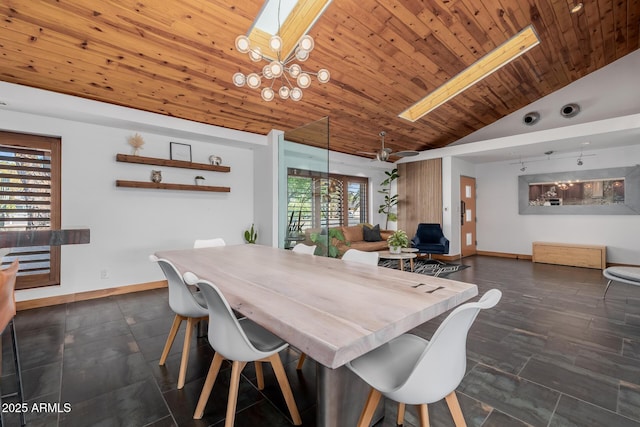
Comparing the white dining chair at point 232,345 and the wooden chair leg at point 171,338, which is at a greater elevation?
the white dining chair at point 232,345

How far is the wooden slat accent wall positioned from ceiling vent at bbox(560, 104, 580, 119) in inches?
90.1

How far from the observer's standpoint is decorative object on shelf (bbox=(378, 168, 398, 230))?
7.19 m

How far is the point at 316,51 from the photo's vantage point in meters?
3.26

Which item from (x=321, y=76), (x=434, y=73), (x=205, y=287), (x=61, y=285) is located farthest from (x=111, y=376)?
(x=434, y=73)

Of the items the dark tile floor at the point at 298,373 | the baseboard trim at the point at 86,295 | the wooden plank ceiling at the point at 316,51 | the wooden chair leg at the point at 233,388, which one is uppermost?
the wooden plank ceiling at the point at 316,51

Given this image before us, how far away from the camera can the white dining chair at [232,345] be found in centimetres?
123

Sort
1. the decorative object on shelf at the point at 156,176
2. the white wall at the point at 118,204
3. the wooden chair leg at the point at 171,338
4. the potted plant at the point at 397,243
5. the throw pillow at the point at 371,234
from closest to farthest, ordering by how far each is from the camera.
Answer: the wooden chair leg at the point at 171,338 → the white wall at the point at 118,204 → the decorative object on shelf at the point at 156,176 → the potted plant at the point at 397,243 → the throw pillow at the point at 371,234

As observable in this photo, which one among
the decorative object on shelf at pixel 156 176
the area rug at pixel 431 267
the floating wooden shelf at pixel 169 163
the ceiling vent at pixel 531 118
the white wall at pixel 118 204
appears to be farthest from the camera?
the ceiling vent at pixel 531 118

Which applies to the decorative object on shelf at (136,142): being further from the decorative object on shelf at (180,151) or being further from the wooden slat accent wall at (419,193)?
the wooden slat accent wall at (419,193)

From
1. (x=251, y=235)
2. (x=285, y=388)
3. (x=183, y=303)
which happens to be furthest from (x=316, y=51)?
(x=285, y=388)

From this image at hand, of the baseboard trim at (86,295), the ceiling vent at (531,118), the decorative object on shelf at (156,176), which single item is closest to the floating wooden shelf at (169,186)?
the decorative object on shelf at (156,176)

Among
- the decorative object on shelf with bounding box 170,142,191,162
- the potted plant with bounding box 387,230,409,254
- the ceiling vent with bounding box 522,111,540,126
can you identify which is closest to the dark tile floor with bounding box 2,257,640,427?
the potted plant with bounding box 387,230,409,254

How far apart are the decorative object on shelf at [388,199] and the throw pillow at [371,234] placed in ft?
2.91

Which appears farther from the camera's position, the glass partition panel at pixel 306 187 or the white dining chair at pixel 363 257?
the glass partition panel at pixel 306 187
